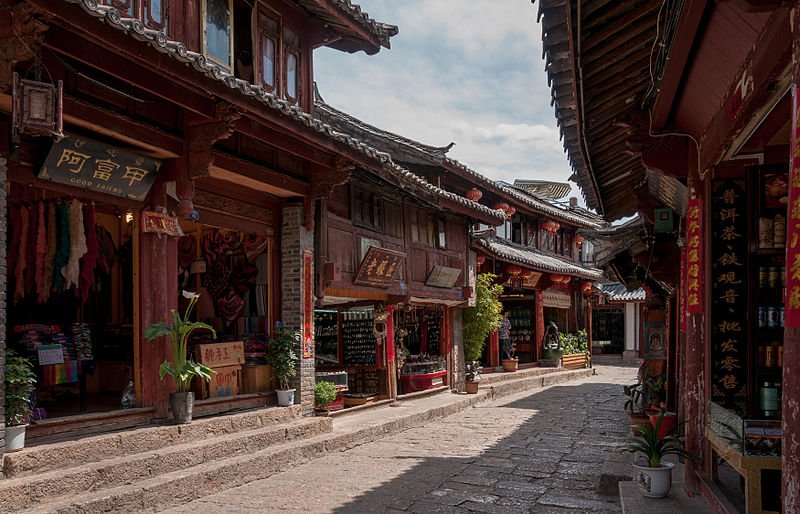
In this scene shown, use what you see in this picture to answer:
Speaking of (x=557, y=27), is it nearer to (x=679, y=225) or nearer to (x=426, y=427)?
(x=679, y=225)

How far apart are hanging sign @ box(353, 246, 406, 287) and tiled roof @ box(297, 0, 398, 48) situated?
368 centimetres

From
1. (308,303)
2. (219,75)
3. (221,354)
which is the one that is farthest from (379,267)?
(219,75)

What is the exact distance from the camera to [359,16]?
38.2ft

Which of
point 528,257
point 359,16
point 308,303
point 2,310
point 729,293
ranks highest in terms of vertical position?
point 359,16

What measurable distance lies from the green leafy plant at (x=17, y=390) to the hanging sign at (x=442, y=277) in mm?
9982

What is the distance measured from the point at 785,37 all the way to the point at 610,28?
1.73 m

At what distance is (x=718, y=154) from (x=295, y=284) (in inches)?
273

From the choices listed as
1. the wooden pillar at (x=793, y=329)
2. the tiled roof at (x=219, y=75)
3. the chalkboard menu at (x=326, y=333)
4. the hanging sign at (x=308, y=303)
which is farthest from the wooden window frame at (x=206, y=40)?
the wooden pillar at (x=793, y=329)

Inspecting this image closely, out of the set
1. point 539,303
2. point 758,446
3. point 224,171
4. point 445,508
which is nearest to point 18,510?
point 445,508

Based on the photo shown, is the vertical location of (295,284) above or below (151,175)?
below

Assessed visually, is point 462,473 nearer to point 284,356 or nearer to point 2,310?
point 284,356

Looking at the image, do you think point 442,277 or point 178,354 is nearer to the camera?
point 178,354

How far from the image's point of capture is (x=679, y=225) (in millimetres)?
9500

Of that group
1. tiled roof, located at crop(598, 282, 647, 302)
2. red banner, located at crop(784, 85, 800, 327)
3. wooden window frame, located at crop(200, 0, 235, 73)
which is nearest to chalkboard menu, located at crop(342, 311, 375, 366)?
wooden window frame, located at crop(200, 0, 235, 73)
